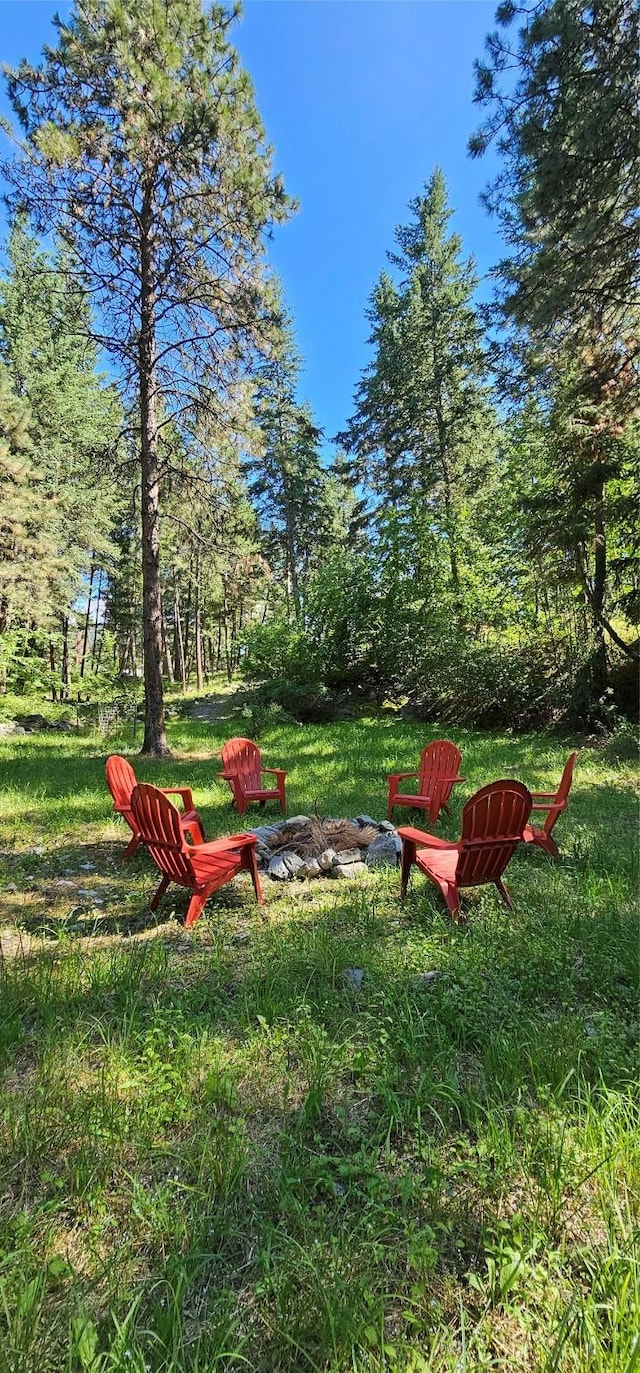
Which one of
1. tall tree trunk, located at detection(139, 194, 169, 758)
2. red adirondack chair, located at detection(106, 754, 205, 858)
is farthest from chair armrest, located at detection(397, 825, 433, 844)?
tall tree trunk, located at detection(139, 194, 169, 758)

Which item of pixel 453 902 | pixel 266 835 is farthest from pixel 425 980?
pixel 266 835

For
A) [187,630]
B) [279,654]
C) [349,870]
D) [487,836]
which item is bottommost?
[349,870]

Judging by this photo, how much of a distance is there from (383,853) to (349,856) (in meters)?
0.31

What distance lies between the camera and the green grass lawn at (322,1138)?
1.30 metres

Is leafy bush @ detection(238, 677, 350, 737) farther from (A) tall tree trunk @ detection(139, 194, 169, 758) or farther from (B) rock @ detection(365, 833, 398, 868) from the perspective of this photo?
(B) rock @ detection(365, 833, 398, 868)

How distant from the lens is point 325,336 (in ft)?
59.0

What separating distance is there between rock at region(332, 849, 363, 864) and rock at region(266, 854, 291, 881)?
48cm

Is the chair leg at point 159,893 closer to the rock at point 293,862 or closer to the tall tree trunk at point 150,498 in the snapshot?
the rock at point 293,862

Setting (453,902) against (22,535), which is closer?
(453,902)

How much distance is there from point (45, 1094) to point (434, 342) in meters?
18.7

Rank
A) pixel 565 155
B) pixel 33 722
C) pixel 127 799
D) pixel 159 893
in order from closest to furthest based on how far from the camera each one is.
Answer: pixel 159 893 → pixel 127 799 → pixel 565 155 → pixel 33 722

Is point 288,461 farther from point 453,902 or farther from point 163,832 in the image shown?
point 453,902

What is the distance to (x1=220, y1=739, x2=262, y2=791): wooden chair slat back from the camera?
6270 millimetres

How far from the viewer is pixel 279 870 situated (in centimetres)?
458
